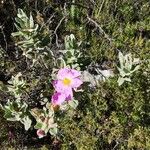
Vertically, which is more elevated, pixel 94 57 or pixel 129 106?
pixel 94 57

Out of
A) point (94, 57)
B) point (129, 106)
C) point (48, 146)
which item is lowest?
point (48, 146)

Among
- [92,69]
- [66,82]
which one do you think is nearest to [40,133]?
[66,82]

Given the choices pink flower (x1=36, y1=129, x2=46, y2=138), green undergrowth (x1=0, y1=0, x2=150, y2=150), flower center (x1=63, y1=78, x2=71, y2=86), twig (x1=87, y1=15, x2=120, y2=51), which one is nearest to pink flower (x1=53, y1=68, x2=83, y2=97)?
flower center (x1=63, y1=78, x2=71, y2=86)

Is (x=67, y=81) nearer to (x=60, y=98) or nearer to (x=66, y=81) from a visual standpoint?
(x=66, y=81)

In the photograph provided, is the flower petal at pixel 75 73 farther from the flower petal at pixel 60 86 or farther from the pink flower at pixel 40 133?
the pink flower at pixel 40 133

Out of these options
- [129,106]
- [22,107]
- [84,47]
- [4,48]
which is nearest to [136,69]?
[129,106]

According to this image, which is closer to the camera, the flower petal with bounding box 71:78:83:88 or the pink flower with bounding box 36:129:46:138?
the flower petal with bounding box 71:78:83:88

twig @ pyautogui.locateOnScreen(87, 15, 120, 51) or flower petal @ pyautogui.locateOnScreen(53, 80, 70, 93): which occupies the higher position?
twig @ pyautogui.locateOnScreen(87, 15, 120, 51)

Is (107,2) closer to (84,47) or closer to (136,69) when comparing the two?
(84,47)

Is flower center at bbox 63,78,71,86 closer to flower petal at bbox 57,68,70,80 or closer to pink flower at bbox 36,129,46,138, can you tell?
flower petal at bbox 57,68,70,80
